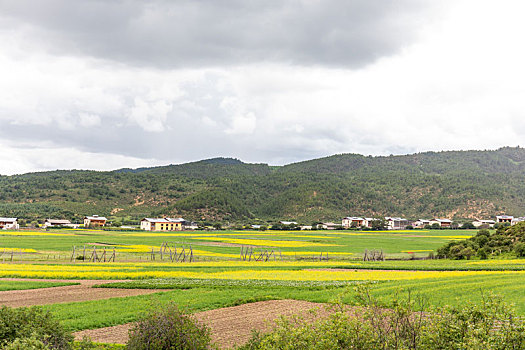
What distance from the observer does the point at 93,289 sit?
30.2 meters

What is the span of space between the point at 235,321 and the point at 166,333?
26.3 feet

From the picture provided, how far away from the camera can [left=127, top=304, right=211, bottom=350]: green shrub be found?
12219 mm

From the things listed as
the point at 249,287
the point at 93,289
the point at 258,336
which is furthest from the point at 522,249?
the point at 258,336

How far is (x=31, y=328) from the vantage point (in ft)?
36.2

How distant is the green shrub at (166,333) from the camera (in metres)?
12.2

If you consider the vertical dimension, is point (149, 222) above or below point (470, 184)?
below

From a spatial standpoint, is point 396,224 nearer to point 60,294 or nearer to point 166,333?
point 60,294

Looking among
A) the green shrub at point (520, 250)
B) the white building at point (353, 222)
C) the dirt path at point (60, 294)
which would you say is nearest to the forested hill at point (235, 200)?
the white building at point (353, 222)

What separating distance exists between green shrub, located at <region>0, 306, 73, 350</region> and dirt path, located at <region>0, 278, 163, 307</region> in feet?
46.2

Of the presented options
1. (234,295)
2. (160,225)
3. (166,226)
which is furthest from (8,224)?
(234,295)

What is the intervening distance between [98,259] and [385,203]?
147 m

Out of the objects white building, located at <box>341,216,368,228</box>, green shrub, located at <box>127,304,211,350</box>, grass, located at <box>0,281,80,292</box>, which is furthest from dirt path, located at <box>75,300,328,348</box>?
white building, located at <box>341,216,368,228</box>

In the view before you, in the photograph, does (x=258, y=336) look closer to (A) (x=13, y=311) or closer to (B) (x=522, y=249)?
(A) (x=13, y=311)

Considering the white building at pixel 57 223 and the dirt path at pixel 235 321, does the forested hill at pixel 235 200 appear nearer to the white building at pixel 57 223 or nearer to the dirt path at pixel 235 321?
the white building at pixel 57 223
